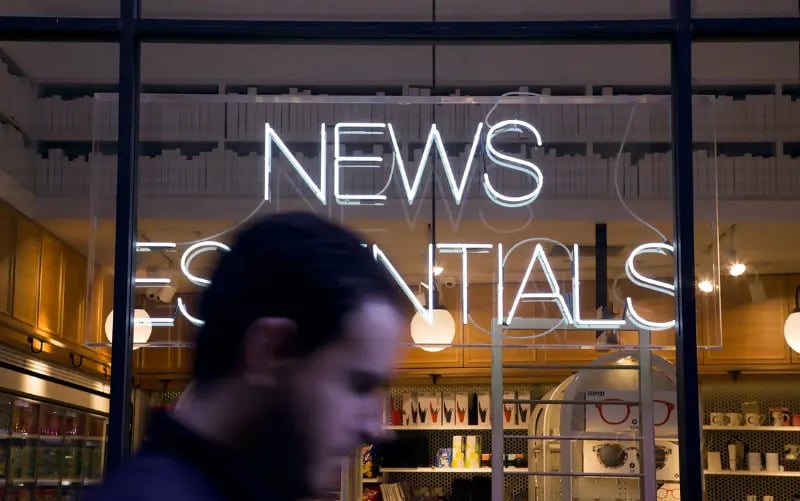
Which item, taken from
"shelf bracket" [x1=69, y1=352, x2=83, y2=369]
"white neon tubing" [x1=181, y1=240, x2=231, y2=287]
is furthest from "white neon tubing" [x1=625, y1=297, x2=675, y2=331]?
"shelf bracket" [x1=69, y1=352, x2=83, y2=369]

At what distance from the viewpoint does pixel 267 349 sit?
94 cm

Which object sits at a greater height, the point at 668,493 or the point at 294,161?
the point at 294,161

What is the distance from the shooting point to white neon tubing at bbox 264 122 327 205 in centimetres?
393

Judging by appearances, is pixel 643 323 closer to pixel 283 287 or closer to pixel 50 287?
pixel 283 287

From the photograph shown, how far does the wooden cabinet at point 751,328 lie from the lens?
→ 9195mm

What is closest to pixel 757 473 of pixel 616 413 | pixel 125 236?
pixel 616 413

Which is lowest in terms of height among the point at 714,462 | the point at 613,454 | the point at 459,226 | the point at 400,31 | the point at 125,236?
the point at 714,462

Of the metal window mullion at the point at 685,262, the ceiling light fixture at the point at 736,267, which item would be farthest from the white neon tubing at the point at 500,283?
the ceiling light fixture at the point at 736,267

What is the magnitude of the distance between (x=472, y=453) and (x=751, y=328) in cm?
230

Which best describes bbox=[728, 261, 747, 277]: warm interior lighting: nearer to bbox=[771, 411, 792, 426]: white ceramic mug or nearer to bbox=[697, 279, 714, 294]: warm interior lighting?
bbox=[771, 411, 792, 426]: white ceramic mug

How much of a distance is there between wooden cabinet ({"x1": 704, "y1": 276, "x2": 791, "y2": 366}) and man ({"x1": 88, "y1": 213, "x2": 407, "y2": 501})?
8553mm

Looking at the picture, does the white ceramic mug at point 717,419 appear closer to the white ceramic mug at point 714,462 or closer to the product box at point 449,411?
the white ceramic mug at point 714,462

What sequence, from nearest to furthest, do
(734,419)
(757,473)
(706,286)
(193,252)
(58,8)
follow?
(706,286), (193,252), (58,8), (757,473), (734,419)

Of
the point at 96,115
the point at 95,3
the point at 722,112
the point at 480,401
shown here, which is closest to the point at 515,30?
the point at 96,115
